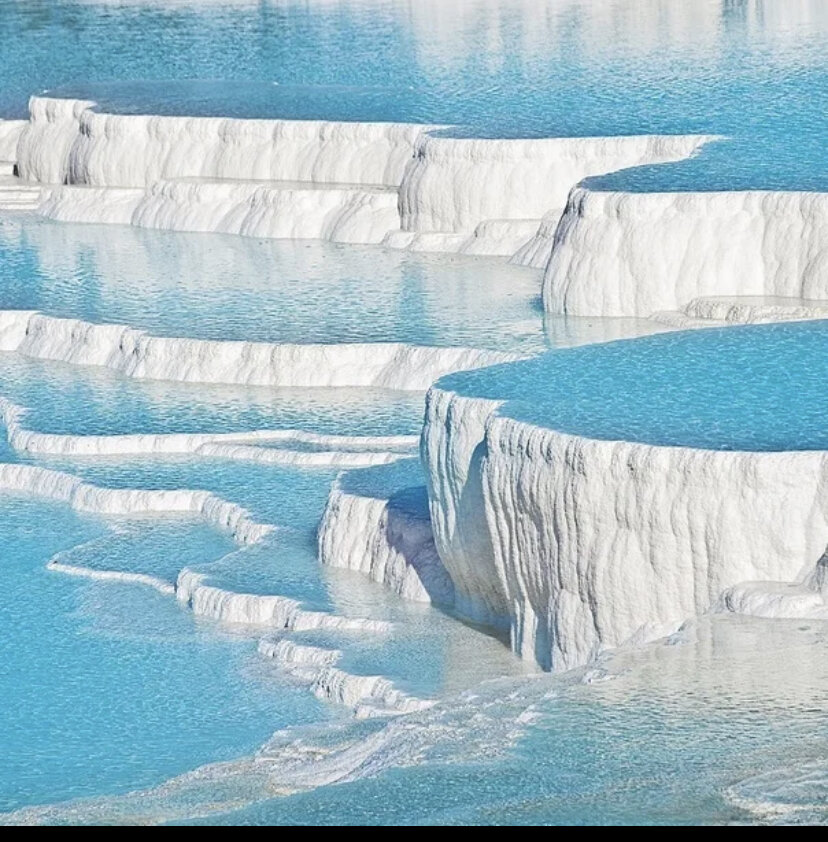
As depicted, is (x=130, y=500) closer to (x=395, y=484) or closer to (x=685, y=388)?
(x=395, y=484)

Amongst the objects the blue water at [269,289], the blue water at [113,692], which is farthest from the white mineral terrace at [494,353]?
the blue water at [269,289]

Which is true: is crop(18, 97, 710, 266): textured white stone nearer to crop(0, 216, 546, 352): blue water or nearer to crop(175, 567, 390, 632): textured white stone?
crop(0, 216, 546, 352): blue water

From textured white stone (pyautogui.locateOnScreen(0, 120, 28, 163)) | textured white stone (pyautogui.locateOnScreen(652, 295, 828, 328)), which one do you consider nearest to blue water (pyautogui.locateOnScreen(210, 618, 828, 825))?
textured white stone (pyautogui.locateOnScreen(652, 295, 828, 328))

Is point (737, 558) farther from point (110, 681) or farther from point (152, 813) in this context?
point (110, 681)

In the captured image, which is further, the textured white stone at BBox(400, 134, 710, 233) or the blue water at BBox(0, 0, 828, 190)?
the blue water at BBox(0, 0, 828, 190)

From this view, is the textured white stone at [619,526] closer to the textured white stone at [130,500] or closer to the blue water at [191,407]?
the textured white stone at [130,500]

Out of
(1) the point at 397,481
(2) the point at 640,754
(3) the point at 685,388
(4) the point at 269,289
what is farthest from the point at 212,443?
(2) the point at 640,754
